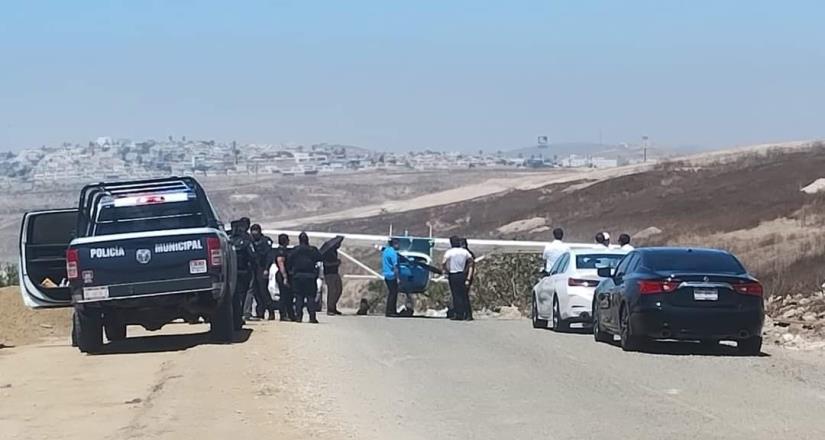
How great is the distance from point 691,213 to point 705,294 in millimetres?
38430

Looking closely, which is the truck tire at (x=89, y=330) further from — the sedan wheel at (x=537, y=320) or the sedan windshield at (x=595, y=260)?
the sedan wheel at (x=537, y=320)

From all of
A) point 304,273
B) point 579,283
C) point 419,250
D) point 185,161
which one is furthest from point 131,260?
point 185,161

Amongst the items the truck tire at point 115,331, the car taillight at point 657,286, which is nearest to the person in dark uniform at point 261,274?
the truck tire at point 115,331

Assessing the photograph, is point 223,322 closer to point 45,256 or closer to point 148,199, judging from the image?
point 148,199

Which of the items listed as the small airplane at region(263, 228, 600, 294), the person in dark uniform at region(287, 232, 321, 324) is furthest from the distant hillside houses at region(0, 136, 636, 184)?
the person in dark uniform at region(287, 232, 321, 324)

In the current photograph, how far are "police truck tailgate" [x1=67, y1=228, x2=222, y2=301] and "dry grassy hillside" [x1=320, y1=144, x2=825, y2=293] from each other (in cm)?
1327

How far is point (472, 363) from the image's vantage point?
18.2 m

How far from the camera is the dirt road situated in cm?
1248

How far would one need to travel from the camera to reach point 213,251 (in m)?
19.5

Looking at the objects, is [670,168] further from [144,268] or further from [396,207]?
[144,268]

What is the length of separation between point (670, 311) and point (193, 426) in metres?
8.88

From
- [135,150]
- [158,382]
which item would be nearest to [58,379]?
[158,382]

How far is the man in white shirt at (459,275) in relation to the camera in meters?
29.4

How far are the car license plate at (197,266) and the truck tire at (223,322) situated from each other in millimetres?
1009
